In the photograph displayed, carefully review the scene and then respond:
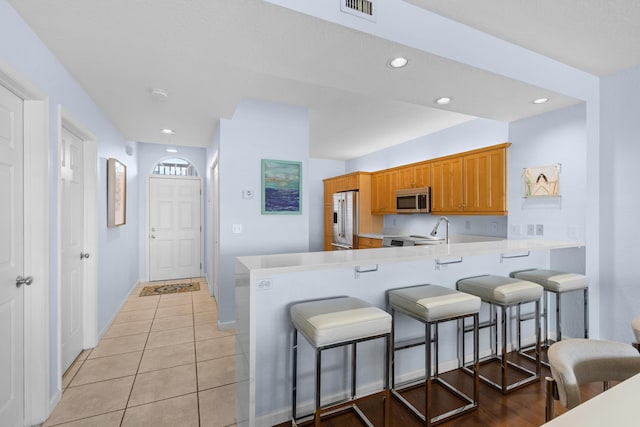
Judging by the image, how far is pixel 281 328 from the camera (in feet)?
5.98

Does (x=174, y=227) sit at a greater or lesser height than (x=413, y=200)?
lesser

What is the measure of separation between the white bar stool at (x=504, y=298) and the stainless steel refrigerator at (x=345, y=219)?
3398 mm

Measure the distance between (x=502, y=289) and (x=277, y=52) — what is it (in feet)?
7.31

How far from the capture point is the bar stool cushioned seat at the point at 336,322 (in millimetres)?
1474

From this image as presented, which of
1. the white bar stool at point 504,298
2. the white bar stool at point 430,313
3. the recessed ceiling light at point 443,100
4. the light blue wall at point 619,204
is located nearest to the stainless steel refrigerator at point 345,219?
the recessed ceiling light at point 443,100

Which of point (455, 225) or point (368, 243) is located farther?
point (368, 243)

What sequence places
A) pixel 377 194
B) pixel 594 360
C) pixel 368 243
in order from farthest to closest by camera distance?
pixel 377 194
pixel 368 243
pixel 594 360

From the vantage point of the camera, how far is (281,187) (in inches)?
139

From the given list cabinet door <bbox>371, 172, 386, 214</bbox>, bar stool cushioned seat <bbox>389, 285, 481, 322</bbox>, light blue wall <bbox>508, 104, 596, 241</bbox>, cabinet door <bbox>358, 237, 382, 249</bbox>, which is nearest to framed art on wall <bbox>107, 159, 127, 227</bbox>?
bar stool cushioned seat <bbox>389, 285, 481, 322</bbox>

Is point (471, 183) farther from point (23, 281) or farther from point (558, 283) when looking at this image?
point (23, 281)

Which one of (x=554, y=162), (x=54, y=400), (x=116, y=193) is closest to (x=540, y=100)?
(x=554, y=162)

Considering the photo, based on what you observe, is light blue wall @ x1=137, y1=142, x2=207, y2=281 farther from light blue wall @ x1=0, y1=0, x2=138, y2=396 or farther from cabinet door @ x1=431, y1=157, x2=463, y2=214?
cabinet door @ x1=431, y1=157, x2=463, y2=214

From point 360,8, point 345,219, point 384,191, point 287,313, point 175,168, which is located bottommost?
point 287,313

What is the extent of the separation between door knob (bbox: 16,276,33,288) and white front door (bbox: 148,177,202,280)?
3.89 meters
